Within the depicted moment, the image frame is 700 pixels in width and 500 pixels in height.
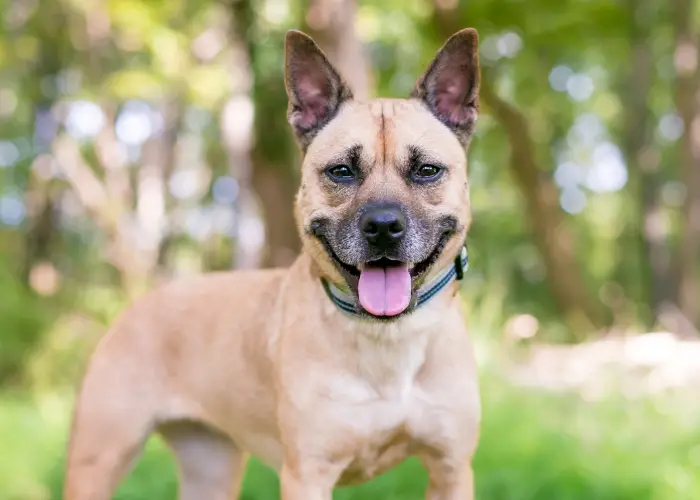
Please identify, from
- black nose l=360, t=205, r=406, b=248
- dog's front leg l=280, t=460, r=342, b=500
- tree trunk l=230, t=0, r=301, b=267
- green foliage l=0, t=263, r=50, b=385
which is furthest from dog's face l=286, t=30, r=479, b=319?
green foliage l=0, t=263, r=50, b=385

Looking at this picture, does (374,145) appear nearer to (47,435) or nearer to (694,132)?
(47,435)

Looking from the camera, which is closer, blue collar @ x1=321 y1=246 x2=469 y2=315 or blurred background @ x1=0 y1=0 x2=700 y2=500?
blue collar @ x1=321 y1=246 x2=469 y2=315

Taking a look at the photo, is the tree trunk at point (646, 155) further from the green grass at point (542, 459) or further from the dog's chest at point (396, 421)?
the dog's chest at point (396, 421)

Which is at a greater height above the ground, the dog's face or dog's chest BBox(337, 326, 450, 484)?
the dog's face

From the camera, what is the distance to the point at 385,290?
2775 millimetres

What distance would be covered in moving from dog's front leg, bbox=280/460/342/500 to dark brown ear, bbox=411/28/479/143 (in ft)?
4.51

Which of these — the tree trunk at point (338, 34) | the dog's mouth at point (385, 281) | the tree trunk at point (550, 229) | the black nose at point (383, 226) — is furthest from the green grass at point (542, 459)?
the tree trunk at point (550, 229)

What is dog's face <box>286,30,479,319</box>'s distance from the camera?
275 centimetres

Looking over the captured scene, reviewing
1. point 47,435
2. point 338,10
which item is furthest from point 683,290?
point 47,435

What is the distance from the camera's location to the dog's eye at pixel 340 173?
2.93 metres

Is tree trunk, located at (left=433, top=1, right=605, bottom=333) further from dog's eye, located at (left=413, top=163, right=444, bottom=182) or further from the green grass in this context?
dog's eye, located at (left=413, top=163, right=444, bottom=182)

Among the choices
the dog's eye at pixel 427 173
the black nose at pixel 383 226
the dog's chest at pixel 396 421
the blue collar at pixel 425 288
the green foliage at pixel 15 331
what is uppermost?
the dog's eye at pixel 427 173

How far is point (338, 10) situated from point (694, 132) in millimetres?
6389

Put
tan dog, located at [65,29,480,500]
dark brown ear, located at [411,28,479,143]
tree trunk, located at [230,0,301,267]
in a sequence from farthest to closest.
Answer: tree trunk, located at [230,0,301,267], dark brown ear, located at [411,28,479,143], tan dog, located at [65,29,480,500]
